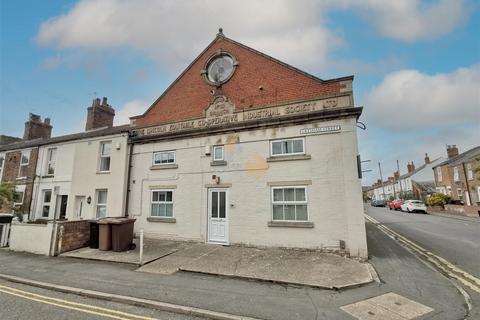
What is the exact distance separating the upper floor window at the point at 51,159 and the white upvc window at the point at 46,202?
52.7 inches

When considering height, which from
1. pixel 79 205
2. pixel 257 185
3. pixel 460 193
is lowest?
pixel 79 205

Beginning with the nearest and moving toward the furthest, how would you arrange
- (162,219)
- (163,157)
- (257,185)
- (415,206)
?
(257,185) → (162,219) → (163,157) → (415,206)

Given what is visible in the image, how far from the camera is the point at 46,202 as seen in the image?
17297mm

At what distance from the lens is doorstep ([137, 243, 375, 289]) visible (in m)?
6.98

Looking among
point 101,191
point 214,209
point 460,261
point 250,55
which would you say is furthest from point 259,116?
point 101,191

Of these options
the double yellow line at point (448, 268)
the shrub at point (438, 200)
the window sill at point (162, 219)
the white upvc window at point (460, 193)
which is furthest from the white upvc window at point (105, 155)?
the white upvc window at point (460, 193)

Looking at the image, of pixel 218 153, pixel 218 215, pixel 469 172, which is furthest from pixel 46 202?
pixel 469 172

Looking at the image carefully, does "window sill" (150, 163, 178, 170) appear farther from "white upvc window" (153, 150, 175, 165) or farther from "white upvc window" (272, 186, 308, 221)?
"white upvc window" (272, 186, 308, 221)

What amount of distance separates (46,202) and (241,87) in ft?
50.1

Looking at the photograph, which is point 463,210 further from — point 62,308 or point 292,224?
point 62,308

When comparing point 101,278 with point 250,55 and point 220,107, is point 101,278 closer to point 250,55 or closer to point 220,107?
point 220,107

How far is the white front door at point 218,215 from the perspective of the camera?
1181 cm

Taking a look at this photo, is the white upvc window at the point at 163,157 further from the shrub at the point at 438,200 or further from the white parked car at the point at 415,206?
the shrub at the point at 438,200

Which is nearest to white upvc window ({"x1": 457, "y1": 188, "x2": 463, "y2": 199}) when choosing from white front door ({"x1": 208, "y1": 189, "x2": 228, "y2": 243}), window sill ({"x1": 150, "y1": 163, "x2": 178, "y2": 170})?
white front door ({"x1": 208, "y1": 189, "x2": 228, "y2": 243})
